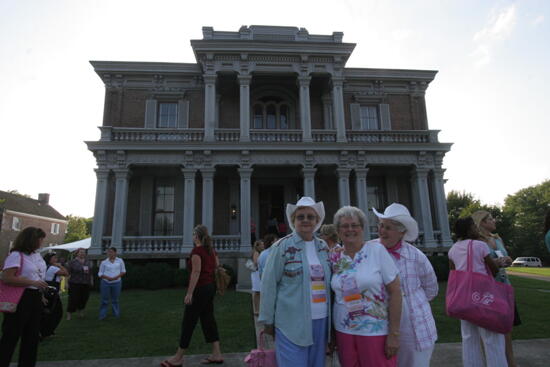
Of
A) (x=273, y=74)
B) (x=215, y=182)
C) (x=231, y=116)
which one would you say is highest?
(x=273, y=74)

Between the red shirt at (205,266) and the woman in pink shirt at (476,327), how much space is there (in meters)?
3.25

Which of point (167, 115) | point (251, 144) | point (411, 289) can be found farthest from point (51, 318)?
point (167, 115)

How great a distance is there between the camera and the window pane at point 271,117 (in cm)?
1802

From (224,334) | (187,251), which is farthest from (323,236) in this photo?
(187,251)

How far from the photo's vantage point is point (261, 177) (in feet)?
56.0

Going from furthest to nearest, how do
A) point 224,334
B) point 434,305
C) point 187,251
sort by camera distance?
point 187,251 → point 434,305 → point 224,334

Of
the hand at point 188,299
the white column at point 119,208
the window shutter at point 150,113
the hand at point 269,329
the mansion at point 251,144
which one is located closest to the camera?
the hand at point 269,329

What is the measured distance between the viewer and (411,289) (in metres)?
2.89

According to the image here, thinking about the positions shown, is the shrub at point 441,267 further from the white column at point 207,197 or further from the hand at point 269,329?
the hand at point 269,329

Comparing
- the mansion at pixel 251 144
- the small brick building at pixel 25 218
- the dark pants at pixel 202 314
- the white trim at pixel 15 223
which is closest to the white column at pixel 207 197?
the mansion at pixel 251 144

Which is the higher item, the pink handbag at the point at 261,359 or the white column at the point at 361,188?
the white column at the point at 361,188

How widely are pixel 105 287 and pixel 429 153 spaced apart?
1471cm

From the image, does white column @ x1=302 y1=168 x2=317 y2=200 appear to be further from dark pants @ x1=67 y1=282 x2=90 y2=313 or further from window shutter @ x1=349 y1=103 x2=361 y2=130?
dark pants @ x1=67 y1=282 x2=90 y2=313

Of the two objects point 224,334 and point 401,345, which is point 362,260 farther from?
point 224,334
